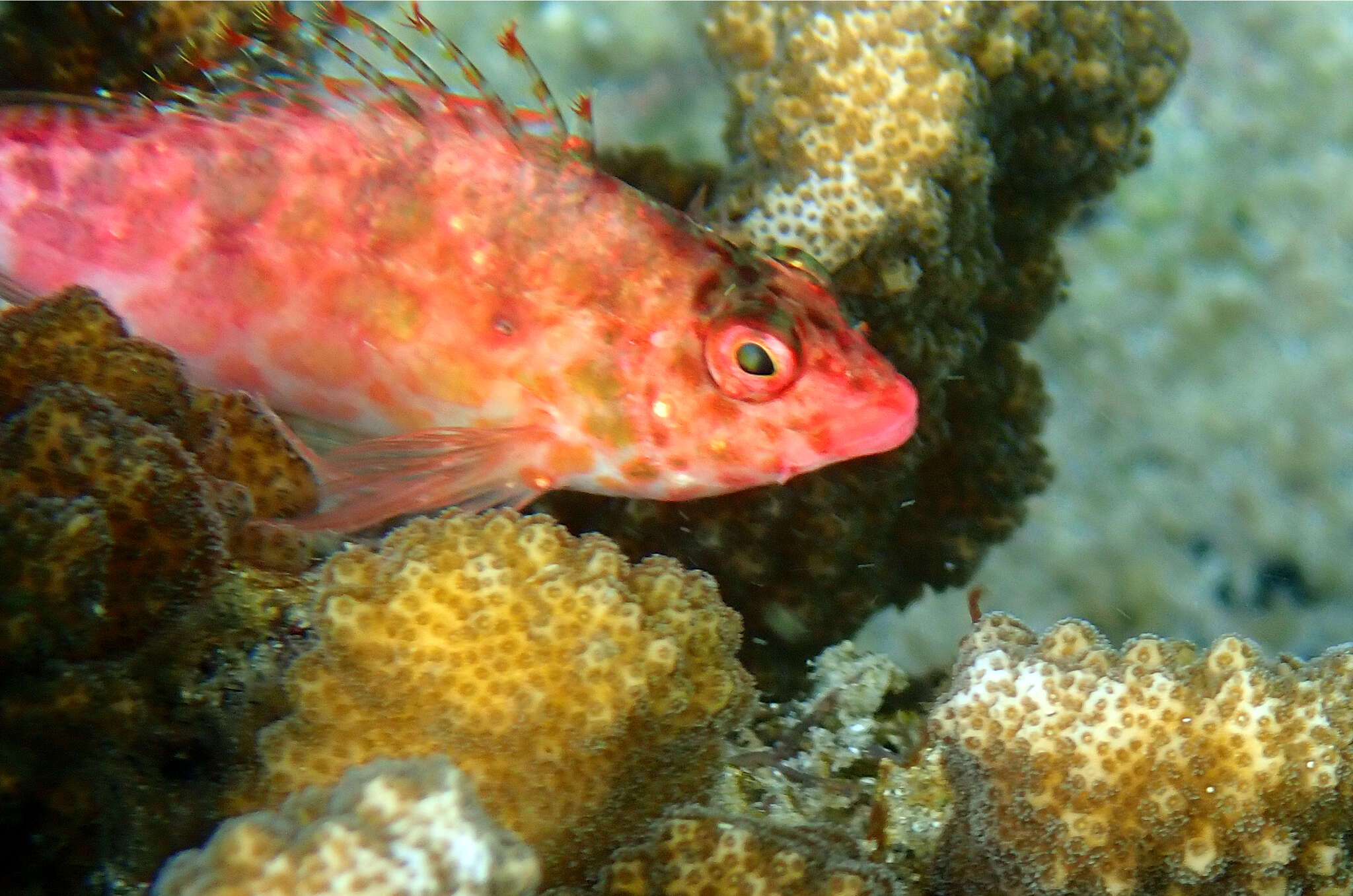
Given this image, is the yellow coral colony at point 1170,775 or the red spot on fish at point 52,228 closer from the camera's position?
the yellow coral colony at point 1170,775

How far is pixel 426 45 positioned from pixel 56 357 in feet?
6.98

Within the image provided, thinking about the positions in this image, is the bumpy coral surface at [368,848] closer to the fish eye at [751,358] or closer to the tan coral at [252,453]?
the tan coral at [252,453]

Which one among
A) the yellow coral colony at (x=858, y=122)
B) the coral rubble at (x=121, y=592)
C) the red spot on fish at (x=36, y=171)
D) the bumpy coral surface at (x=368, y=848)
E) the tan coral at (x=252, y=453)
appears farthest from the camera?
the yellow coral colony at (x=858, y=122)

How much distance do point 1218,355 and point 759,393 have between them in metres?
2.58

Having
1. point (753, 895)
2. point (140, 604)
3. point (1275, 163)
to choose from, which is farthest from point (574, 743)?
point (1275, 163)

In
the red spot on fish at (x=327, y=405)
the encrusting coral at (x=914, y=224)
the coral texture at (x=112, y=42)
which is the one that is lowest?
the red spot on fish at (x=327, y=405)

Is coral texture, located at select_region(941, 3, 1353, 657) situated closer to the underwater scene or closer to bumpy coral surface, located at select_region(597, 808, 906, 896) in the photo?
the underwater scene

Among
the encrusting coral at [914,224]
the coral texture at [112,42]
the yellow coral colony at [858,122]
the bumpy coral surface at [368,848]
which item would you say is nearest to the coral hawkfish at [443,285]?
the coral texture at [112,42]

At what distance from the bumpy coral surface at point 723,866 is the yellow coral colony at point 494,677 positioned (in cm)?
22

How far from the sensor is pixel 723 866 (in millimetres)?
1959

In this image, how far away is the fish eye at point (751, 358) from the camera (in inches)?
112

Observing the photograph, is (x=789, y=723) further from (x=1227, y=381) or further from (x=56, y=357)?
(x=56, y=357)

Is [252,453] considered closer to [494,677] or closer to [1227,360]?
[494,677]

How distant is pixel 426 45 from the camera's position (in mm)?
3816
